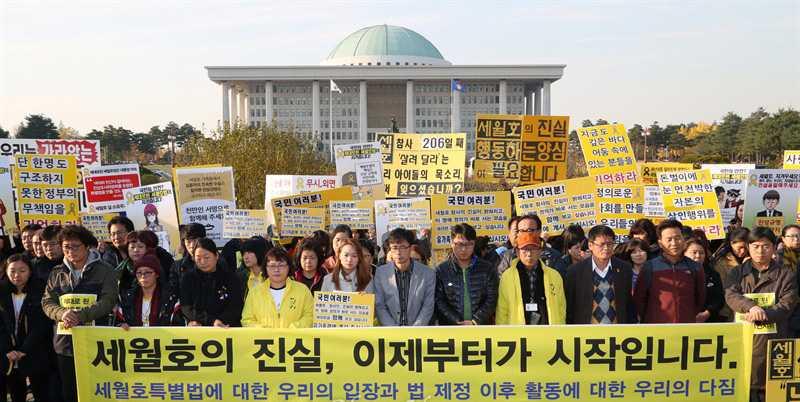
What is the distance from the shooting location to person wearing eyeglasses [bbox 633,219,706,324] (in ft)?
19.8

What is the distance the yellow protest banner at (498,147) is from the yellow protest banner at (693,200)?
2556 millimetres

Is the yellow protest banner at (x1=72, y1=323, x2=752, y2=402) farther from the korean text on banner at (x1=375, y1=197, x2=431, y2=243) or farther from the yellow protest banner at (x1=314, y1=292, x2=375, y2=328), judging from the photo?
Answer: the korean text on banner at (x1=375, y1=197, x2=431, y2=243)

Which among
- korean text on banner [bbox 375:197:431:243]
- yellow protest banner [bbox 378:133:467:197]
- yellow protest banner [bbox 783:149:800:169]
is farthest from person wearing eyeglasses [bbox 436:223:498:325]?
yellow protest banner [bbox 783:149:800:169]

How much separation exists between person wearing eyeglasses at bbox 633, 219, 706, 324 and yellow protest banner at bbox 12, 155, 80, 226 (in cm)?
778

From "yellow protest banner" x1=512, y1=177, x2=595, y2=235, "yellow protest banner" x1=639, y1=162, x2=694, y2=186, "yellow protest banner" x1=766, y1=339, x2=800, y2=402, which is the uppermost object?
"yellow protest banner" x1=639, y1=162, x2=694, y2=186

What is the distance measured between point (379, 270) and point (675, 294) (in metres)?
2.47

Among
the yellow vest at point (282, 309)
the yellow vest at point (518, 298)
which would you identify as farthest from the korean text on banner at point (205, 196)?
the yellow vest at point (518, 298)

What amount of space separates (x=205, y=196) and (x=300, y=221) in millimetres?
2083

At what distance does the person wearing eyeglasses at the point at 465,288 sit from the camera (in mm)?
6012

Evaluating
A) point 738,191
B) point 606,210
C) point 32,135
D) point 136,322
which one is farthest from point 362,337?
point 32,135

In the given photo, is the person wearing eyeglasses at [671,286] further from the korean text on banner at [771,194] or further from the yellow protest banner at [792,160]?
the yellow protest banner at [792,160]

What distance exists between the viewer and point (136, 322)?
5.90 meters

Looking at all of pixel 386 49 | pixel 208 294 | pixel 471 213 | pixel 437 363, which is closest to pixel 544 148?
pixel 471 213

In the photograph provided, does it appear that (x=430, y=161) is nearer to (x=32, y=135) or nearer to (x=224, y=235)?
(x=224, y=235)
